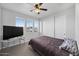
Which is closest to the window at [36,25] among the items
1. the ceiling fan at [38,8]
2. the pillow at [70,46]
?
the ceiling fan at [38,8]

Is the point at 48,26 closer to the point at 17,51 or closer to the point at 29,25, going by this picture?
the point at 29,25

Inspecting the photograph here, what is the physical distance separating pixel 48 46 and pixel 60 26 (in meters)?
0.44

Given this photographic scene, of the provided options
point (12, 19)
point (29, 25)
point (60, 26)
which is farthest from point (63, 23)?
point (12, 19)

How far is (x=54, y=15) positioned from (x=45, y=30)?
344 millimetres

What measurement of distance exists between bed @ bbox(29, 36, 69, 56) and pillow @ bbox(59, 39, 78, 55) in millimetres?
57

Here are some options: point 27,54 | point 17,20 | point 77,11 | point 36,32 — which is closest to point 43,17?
point 36,32

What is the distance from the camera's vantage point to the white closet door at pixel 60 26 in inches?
52.6

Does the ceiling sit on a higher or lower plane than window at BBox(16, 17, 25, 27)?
higher

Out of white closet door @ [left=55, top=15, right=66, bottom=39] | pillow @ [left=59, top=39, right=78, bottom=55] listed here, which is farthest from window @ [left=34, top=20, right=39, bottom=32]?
pillow @ [left=59, top=39, right=78, bottom=55]

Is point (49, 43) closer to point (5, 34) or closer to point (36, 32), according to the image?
point (36, 32)

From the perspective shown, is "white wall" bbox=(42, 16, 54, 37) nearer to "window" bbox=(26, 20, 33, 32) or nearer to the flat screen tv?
"window" bbox=(26, 20, 33, 32)

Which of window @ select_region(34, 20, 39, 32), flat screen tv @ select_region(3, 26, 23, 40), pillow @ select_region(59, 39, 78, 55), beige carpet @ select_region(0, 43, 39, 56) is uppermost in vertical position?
window @ select_region(34, 20, 39, 32)

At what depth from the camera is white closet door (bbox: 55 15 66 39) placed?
134 cm

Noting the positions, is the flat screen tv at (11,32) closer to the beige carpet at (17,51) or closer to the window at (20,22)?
the window at (20,22)
